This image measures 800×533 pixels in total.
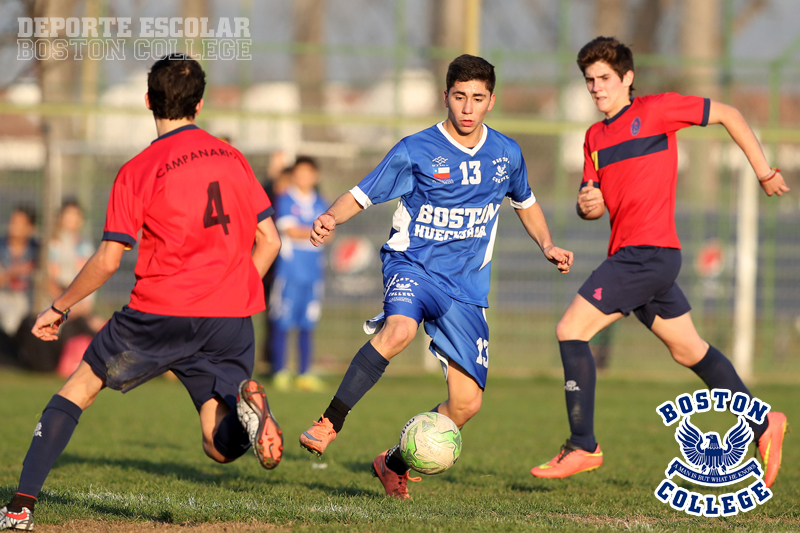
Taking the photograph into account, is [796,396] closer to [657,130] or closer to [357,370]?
[657,130]

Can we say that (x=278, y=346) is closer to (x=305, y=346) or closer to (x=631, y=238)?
(x=305, y=346)

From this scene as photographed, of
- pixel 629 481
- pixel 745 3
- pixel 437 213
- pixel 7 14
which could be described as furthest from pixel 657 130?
pixel 745 3

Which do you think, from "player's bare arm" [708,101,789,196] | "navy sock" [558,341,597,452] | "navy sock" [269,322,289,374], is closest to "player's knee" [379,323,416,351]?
"navy sock" [558,341,597,452]

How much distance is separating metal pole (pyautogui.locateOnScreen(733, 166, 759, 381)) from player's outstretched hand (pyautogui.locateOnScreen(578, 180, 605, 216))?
7112 millimetres

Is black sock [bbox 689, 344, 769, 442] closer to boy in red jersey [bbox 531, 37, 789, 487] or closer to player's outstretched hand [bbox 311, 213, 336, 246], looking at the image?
boy in red jersey [bbox 531, 37, 789, 487]

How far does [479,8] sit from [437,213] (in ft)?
25.4

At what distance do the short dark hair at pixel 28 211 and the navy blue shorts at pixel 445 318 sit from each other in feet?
24.4

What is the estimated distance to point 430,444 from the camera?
441cm

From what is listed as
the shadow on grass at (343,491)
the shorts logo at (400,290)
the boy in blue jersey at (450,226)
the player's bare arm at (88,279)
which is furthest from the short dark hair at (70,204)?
the player's bare arm at (88,279)

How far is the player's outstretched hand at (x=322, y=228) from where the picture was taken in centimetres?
430

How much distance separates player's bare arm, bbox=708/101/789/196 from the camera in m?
4.72

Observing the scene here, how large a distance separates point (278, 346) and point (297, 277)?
787 mm

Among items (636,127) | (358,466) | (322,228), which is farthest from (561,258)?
(358,466)

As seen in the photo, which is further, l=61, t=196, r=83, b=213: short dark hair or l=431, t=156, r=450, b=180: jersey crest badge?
l=61, t=196, r=83, b=213: short dark hair
